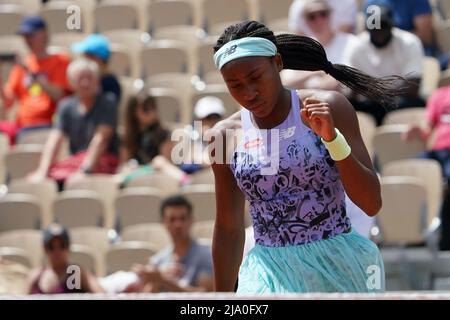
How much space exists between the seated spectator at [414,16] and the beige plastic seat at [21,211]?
2.72m

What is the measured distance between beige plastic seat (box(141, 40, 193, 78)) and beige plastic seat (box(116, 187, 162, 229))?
1.68 meters

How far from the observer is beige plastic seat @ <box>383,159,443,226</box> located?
8.04 m

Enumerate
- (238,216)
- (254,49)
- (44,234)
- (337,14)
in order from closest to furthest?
1. (254,49)
2. (238,216)
3. (44,234)
4. (337,14)

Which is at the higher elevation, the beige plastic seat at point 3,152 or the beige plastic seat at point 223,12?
the beige plastic seat at point 223,12

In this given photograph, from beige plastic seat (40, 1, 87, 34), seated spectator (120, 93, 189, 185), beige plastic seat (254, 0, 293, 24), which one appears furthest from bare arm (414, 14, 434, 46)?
beige plastic seat (40, 1, 87, 34)

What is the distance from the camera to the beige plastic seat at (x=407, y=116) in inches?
335

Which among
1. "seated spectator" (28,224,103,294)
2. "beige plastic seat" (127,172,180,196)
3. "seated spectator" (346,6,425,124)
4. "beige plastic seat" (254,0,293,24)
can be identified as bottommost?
"seated spectator" (28,224,103,294)

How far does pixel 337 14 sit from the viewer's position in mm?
8828

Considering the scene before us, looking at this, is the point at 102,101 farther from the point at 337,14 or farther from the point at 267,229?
the point at 267,229

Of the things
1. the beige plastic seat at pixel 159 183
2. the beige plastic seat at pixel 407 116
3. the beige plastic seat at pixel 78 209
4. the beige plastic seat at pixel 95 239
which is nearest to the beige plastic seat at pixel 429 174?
the beige plastic seat at pixel 407 116

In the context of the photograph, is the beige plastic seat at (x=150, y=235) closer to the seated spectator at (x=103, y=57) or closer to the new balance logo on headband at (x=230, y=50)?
the seated spectator at (x=103, y=57)

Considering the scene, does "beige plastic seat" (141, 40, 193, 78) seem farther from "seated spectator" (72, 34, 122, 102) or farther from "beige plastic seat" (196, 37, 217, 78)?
"seated spectator" (72, 34, 122, 102)
